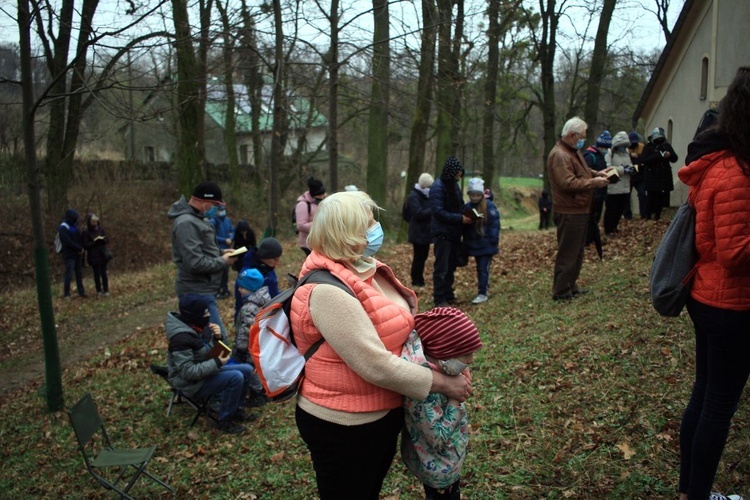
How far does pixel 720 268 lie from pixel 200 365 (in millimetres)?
4963

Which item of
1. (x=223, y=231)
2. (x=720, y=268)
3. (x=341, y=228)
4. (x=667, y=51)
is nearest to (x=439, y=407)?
(x=341, y=228)

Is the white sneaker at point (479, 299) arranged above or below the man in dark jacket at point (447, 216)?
below

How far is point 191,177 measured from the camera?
61.7 feet

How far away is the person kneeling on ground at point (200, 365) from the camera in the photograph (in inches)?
248

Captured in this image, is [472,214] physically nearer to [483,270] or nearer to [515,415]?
[483,270]

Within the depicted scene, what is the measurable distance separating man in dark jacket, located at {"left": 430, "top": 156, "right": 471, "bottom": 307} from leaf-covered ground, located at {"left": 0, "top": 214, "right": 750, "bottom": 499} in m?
0.86

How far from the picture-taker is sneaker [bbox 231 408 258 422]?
663 cm

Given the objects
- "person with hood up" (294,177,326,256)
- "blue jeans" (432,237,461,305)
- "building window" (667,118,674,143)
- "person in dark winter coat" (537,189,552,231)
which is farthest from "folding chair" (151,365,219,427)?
"person in dark winter coat" (537,189,552,231)

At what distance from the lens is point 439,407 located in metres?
2.72

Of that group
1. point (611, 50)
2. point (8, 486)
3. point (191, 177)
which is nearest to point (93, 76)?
point (8, 486)

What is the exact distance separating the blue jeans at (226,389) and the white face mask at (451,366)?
4234 millimetres

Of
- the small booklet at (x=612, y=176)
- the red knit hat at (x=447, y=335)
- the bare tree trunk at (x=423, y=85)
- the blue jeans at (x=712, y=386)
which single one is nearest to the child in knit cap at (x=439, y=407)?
the red knit hat at (x=447, y=335)

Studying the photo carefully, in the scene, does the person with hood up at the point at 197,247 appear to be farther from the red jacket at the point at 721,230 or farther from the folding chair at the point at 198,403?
the red jacket at the point at 721,230

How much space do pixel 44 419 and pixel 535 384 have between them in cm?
581
